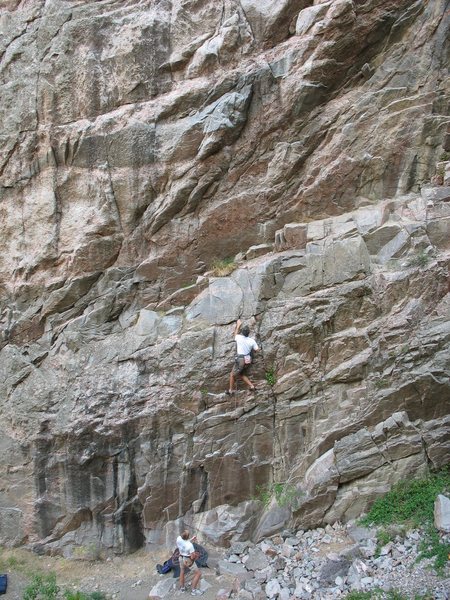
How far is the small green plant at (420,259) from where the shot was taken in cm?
1189

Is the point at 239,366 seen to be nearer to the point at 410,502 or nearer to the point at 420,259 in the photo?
the point at 410,502

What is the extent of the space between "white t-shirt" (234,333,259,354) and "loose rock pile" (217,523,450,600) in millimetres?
3978

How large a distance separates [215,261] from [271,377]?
3429 mm

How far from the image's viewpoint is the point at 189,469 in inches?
484

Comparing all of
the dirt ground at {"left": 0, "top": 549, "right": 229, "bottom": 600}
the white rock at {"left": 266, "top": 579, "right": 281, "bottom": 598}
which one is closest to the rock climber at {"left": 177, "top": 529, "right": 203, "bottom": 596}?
the dirt ground at {"left": 0, "top": 549, "right": 229, "bottom": 600}

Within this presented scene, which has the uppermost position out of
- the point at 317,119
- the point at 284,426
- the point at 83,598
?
the point at 317,119

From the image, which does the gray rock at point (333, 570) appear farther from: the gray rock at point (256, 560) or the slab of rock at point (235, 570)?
the slab of rock at point (235, 570)

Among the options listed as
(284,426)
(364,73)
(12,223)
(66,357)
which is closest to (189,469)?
(284,426)

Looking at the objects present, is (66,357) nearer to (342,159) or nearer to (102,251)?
(102,251)

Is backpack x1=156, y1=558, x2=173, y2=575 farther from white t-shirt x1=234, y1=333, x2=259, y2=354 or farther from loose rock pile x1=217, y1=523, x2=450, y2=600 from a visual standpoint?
white t-shirt x1=234, y1=333, x2=259, y2=354

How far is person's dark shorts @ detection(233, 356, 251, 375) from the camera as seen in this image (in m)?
12.0

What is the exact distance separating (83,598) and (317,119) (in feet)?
39.8

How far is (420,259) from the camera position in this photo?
1191 cm

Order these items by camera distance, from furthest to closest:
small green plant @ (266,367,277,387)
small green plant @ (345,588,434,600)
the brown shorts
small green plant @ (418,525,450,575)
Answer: small green plant @ (266,367,277,387)
the brown shorts
small green plant @ (418,525,450,575)
small green plant @ (345,588,434,600)
